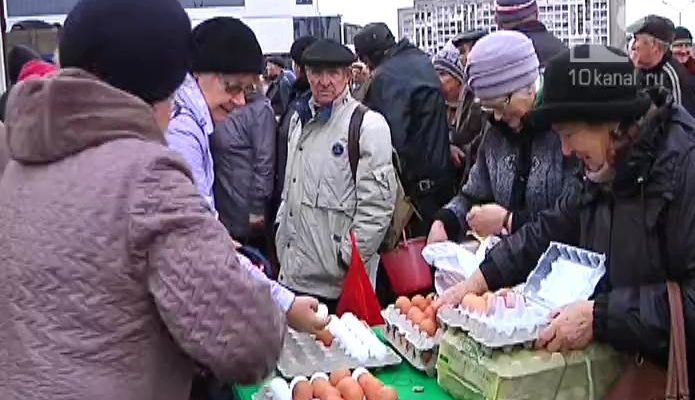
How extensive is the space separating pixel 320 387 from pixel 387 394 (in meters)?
0.17

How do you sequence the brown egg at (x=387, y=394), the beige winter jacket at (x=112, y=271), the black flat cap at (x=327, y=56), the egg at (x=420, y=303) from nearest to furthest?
the beige winter jacket at (x=112, y=271), the brown egg at (x=387, y=394), the egg at (x=420, y=303), the black flat cap at (x=327, y=56)

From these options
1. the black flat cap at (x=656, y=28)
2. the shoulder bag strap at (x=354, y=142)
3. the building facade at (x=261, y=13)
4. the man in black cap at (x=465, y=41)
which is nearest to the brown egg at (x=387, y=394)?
the shoulder bag strap at (x=354, y=142)

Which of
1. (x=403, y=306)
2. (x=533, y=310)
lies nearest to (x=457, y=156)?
(x=403, y=306)

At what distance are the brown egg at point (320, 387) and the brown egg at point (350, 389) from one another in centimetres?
3

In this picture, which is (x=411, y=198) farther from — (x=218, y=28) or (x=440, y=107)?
(x=218, y=28)

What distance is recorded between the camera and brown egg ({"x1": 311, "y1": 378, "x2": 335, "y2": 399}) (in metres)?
2.06

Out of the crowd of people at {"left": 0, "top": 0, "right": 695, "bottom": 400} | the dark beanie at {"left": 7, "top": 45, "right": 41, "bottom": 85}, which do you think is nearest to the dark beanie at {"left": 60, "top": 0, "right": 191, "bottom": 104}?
the crowd of people at {"left": 0, "top": 0, "right": 695, "bottom": 400}

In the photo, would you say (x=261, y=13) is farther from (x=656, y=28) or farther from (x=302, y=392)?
(x=302, y=392)

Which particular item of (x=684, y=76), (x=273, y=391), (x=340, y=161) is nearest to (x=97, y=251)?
(x=273, y=391)

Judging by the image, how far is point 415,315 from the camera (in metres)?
2.39

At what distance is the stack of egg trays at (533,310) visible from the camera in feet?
6.11

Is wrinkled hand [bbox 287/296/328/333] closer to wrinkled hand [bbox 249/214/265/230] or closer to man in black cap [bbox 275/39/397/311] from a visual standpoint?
man in black cap [bbox 275/39/397/311]

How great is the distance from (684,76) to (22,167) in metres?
4.65

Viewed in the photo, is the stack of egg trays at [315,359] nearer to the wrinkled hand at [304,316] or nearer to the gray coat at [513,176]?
the wrinkled hand at [304,316]
